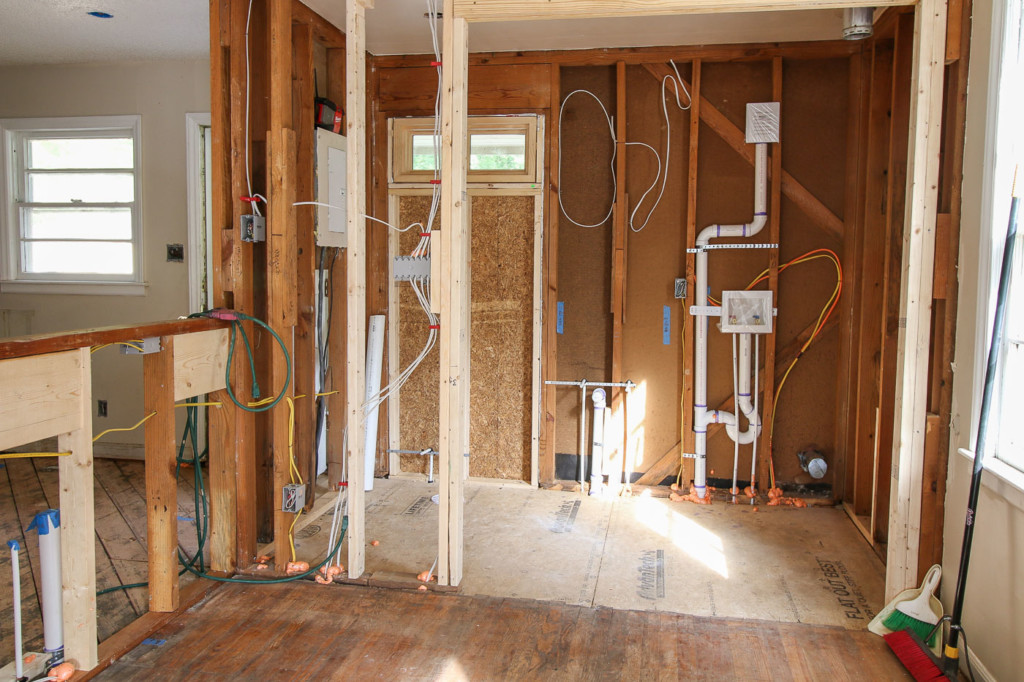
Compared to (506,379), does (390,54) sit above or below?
above

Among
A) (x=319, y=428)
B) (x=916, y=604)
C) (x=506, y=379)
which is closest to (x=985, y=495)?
(x=916, y=604)

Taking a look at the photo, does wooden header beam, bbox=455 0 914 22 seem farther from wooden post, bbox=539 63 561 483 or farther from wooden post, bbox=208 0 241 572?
wooden post, bbox=539 63 561 483

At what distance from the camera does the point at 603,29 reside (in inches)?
170

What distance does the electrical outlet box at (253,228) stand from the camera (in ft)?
11.2

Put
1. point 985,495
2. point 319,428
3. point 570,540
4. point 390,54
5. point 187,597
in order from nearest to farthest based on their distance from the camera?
point 985,495
point 187,597
point 570,540
point 319,428
point 390,54

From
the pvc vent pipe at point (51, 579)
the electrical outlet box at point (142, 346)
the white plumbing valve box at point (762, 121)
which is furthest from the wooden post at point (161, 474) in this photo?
the white plumbing valve box at point (762, 121)

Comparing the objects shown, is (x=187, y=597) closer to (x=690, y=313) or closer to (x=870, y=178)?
(x=690, y=313)

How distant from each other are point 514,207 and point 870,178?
2048mm

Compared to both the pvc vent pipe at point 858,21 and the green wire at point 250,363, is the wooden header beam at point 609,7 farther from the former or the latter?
the green wire at point 250,363

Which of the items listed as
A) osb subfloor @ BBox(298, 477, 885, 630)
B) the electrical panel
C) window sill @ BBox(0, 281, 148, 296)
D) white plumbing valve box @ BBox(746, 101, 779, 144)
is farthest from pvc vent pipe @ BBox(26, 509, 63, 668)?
white plumbing valve box @ BBox(746, 101, 779, 144)

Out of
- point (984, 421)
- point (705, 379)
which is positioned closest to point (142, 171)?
point (705, 379)

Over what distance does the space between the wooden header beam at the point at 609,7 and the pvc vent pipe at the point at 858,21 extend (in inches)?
31.5

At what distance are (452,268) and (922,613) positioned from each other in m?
2.25

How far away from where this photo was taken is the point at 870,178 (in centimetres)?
426
